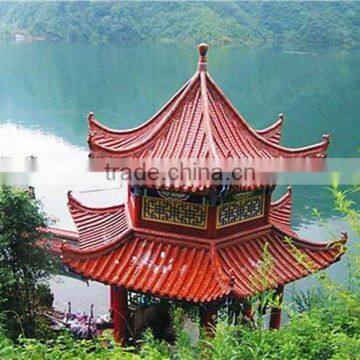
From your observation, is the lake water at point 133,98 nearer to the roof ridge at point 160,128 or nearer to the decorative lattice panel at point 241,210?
the decorative lattice panel at point 241,210

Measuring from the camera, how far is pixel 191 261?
734 centimetres

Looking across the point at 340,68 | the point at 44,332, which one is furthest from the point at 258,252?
the point at 340,68

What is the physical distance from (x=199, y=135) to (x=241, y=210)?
112cm

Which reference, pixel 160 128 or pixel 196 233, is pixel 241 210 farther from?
pixel 160 128

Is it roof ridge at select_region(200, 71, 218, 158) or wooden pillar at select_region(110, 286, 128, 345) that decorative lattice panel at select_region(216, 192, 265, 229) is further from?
wooden pillar at select_region(110, 286, 128, 345)

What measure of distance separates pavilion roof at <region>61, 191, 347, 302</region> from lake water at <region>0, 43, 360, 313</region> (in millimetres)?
4020

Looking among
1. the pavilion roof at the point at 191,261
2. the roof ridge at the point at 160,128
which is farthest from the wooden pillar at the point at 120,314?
the roof ridge at the point at 160,128

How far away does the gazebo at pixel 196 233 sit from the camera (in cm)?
716

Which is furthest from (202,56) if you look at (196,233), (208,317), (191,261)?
(208,317)

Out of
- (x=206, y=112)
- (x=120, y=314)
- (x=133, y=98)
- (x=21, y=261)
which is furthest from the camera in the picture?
(x=133, y=98)

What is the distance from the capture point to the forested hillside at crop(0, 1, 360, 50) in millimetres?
90188

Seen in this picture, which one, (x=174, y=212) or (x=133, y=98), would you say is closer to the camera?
(x=174, y=212)

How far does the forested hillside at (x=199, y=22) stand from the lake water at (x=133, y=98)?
215cm

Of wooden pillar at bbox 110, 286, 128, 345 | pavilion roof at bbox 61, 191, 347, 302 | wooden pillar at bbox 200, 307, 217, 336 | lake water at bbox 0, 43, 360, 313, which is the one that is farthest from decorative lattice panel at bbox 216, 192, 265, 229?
lake water at bbox 0, 43, 360, 313
